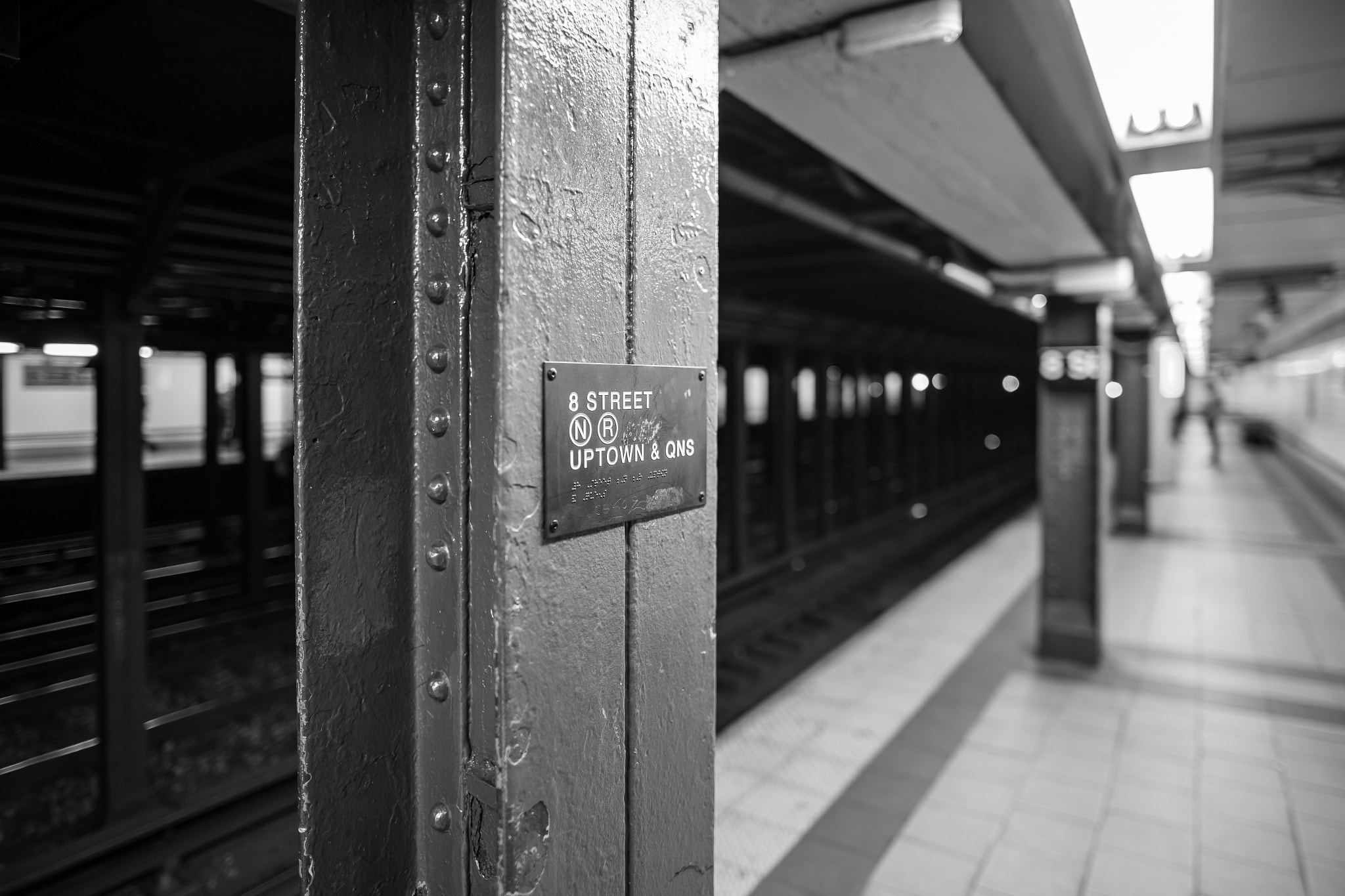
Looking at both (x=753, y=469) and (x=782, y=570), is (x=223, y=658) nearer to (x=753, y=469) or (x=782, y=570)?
(x=782, y=570)

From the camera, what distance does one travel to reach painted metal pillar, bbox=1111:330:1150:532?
11039mm

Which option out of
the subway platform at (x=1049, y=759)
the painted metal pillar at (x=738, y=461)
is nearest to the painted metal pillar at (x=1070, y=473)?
the subway platform at (x=1049, y=759)

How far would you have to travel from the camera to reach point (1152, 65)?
254cm

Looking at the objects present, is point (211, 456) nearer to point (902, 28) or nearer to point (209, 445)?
point (209, 445)

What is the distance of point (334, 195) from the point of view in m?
1.15

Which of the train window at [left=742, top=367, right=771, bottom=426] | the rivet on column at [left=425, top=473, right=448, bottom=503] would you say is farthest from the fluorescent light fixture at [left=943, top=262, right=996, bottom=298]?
the train window at [left=742, top=367, right=771, bottom=426]

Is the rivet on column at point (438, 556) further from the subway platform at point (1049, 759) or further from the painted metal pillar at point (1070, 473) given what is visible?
the painted metal pillar at point (1070, 473)

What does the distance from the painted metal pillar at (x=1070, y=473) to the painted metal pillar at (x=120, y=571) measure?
588 cm

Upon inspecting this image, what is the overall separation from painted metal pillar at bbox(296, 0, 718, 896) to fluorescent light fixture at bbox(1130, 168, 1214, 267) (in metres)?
3.23

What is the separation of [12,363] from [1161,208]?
12.1m

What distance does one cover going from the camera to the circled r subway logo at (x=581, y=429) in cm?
118

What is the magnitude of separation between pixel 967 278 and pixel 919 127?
4.40 meters

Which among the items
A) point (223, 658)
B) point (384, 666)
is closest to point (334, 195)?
point (384, 666)

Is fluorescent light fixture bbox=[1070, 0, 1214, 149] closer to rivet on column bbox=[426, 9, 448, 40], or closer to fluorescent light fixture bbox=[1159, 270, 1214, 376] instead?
rivet on column bbox=[426, 9, 448, 40]
